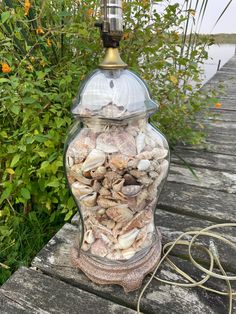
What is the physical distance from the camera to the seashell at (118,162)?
0.68 metres

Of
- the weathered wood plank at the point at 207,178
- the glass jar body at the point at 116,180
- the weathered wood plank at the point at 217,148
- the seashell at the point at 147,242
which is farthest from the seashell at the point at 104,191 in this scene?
the weathered wood plank at the point at 217,148

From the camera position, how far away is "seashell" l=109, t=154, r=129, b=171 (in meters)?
0.68

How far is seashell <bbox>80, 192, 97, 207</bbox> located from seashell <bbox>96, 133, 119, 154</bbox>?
12 centimetres

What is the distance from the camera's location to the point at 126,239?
2.59 feet

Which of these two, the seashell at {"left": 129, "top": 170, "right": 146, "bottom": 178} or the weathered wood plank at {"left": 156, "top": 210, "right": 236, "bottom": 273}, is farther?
Result: the weathered wood plank at {"left": 156, "top": 210, "right": 236, "bottom": 273}

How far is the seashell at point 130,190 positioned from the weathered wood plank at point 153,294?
0.29 metres

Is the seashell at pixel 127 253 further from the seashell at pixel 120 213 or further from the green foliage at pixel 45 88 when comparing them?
the green foliage at pixel 45 88

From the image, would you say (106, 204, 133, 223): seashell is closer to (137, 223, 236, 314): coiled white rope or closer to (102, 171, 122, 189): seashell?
(102, 171, 122, 189): seashell

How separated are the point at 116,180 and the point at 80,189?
104mm

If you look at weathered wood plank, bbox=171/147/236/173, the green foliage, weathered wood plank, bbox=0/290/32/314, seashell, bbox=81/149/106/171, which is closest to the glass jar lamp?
seashell, bbox=81/149/106/171

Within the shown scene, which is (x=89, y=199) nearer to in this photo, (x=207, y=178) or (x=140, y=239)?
(x=140, y=239)

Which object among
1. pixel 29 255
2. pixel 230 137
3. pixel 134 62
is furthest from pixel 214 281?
pixel 230 137

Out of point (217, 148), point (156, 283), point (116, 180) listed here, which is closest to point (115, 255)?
point (156, 283)

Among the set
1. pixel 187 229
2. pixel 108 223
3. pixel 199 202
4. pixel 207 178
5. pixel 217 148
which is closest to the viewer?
pixel 108 223
